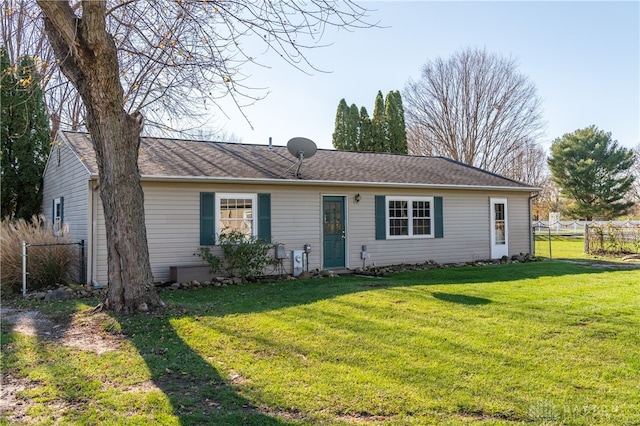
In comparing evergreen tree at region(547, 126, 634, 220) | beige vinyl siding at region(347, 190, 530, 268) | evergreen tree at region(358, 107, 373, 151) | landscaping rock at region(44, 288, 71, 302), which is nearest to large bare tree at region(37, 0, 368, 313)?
landscaping rock at region(44, 288, 71, 302)

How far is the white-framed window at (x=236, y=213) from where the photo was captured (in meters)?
10.5

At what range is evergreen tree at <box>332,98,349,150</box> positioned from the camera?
86.9 feet

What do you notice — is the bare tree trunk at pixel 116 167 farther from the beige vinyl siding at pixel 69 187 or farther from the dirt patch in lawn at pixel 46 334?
the beige vinyl siding at pixel 69 187

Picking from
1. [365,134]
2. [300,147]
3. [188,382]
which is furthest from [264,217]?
[365,134]

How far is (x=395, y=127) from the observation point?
26125mm

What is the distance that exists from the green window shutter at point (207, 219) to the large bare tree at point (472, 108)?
20719 mm

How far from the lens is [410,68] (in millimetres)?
28750

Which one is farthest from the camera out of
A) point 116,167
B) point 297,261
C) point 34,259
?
point 297,261

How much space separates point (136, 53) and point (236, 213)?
4.75 meters

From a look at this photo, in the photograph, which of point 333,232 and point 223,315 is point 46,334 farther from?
point 333,232

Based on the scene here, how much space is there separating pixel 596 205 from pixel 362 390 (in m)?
34.6

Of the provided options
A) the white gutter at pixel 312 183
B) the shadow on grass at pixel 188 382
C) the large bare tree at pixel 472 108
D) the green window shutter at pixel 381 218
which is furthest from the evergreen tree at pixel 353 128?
the shadow on grass at pixel 188 382

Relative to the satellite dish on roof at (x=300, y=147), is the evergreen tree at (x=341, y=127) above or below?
above

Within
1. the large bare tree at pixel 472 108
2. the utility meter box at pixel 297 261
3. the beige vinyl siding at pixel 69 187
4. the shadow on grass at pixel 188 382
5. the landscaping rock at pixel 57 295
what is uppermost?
the large bare tree at pixel 472 108
